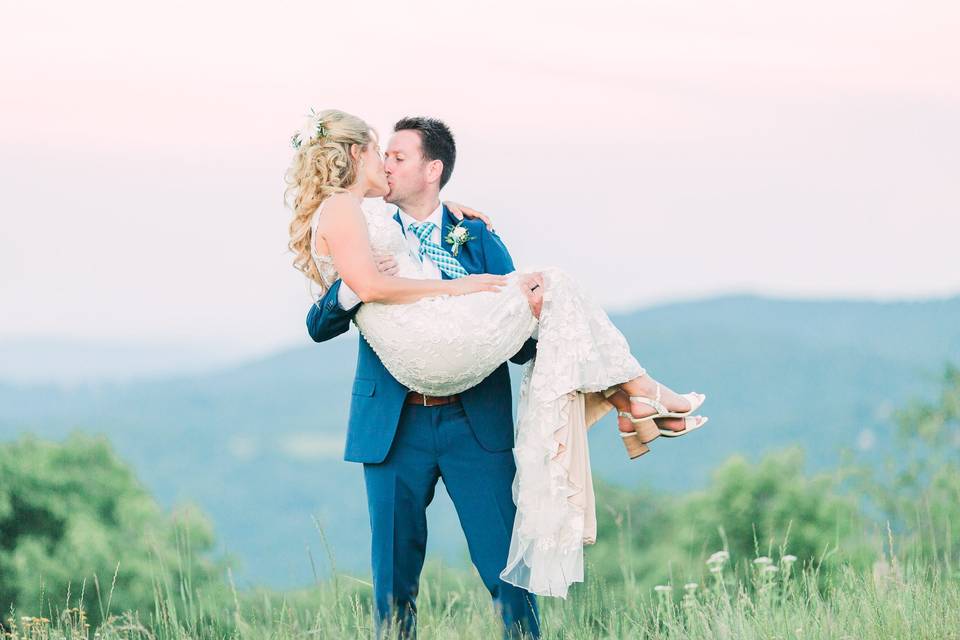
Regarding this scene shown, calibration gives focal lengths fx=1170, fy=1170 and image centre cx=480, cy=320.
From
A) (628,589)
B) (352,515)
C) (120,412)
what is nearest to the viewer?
(628,589)

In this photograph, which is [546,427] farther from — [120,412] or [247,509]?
[120,412]

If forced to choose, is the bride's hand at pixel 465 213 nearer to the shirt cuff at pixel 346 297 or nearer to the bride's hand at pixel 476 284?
the bride's hand at pixel 476 284

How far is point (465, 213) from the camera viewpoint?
5016 mm

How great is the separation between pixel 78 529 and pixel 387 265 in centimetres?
1662

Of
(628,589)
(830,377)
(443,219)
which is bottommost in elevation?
(830,377)

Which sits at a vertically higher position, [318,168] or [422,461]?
[318,168]

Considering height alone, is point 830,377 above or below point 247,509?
→ above

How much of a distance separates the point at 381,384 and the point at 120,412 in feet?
324

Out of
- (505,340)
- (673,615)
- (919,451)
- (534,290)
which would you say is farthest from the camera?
(919,451)

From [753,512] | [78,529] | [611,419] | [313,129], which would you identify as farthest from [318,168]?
[611,419]

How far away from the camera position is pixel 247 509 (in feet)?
243

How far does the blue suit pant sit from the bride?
0.31 ft

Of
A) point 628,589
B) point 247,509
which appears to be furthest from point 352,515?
point 628,589

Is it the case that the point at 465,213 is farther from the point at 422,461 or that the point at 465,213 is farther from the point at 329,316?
the point at 422,461
